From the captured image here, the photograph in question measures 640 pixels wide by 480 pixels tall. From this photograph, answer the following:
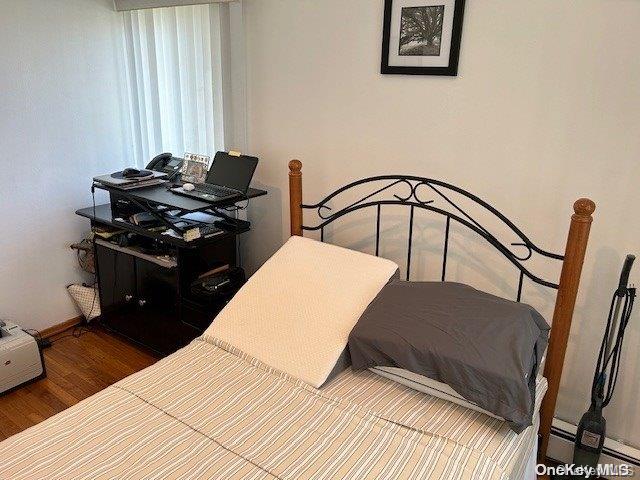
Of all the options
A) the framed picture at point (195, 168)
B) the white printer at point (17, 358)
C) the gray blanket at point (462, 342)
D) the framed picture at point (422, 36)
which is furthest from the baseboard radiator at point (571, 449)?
the white printer at point (17, 358)

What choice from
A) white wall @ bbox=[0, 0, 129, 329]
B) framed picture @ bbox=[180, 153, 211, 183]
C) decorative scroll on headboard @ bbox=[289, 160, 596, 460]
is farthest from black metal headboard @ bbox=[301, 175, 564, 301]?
white wall @ bbox=[0, 0, 129, 329]

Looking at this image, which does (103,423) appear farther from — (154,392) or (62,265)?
(62,265)

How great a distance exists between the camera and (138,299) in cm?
259

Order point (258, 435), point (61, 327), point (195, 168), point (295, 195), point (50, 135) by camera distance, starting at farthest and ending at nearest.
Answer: point (61, 327) < point (50, 135) < point (195, 168) < point (295, 195) < point (258, 435)

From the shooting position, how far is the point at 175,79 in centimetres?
268

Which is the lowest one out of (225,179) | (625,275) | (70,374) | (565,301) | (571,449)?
(70,374)

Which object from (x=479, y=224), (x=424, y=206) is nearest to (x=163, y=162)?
(x=424, y=206)

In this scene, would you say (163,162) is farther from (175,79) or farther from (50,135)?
(50,135)

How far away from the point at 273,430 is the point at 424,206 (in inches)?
40.3

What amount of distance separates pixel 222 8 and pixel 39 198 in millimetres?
1410

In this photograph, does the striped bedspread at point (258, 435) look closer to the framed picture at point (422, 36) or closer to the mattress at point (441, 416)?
the mattress at point (441, 416)

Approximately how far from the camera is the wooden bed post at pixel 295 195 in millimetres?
2143

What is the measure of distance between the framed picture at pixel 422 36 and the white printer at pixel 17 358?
2.11 metres

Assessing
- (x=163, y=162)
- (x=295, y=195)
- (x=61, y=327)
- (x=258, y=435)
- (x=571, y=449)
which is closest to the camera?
(x=258, y=435)
